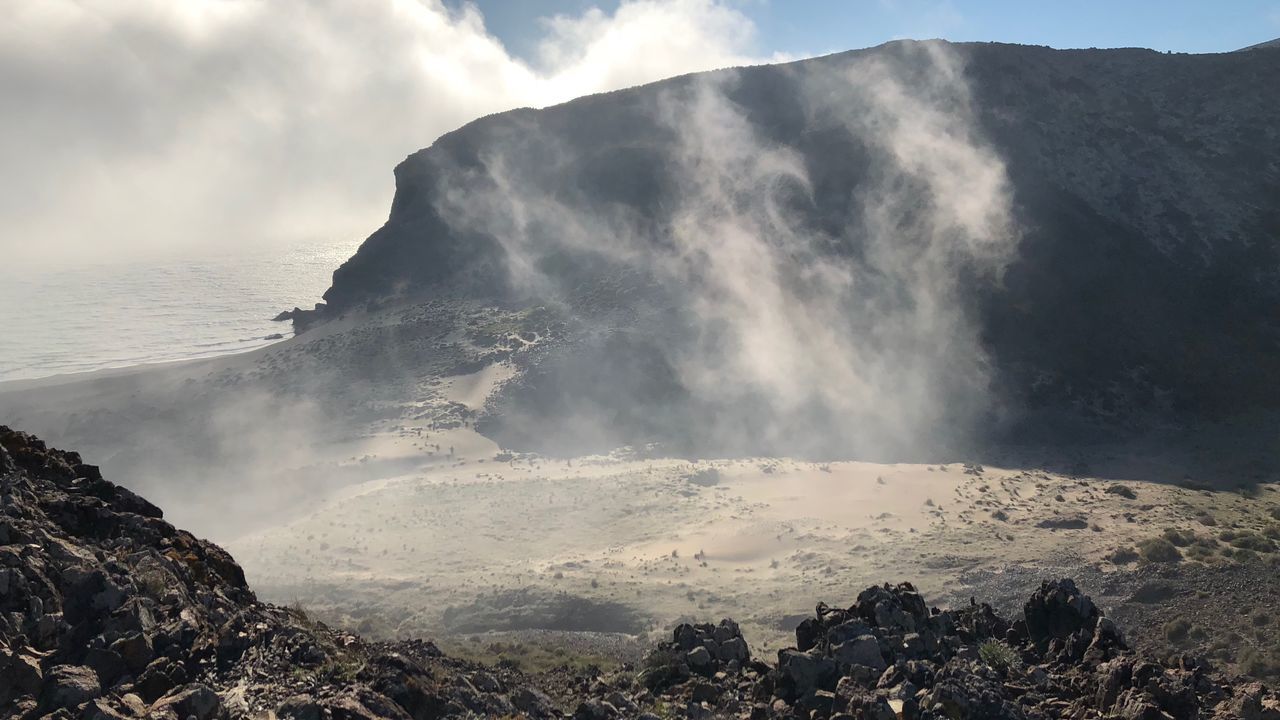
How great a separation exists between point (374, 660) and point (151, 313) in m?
105

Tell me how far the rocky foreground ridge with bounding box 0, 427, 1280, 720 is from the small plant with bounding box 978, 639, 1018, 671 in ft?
0.09

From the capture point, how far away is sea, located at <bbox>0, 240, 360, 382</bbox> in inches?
3093

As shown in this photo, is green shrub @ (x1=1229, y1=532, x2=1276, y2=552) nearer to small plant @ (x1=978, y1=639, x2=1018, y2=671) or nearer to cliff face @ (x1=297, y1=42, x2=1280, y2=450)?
cliff face @ (x1=297, y1=42, x2=1280, y2=450)

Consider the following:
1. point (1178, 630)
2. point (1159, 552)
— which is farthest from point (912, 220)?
point (1178, 630)


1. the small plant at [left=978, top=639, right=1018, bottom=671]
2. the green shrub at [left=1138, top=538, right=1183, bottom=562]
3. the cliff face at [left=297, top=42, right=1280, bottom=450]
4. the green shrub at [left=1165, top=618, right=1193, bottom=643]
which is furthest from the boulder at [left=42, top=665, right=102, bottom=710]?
the cliff face at [left=297, top=42, right=1280, bottom=450]

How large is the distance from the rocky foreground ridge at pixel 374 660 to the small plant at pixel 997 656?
0.03 meters

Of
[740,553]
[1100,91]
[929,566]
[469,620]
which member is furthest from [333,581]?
[1100,91]

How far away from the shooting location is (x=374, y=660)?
1145 centimetres

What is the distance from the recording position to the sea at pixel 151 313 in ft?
258

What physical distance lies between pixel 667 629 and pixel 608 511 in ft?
40.5

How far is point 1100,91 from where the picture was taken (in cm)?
6669

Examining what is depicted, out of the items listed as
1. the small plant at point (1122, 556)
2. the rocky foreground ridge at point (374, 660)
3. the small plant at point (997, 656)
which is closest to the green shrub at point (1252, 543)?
the small plant at point (1122, 556)

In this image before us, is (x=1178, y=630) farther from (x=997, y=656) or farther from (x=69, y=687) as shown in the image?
(x=69, y=687)

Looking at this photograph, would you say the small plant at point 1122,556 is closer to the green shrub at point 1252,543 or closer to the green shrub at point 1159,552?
the green shrub at point 1159,552
